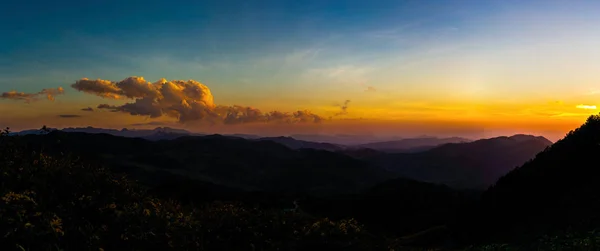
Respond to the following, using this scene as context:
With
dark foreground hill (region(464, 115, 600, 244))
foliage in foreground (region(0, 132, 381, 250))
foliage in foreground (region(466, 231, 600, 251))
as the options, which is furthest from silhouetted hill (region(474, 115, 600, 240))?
foliage in foreground (region(0, 132, 381, 250))

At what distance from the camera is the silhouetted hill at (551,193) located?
31.4m

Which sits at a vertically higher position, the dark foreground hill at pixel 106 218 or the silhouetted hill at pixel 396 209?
the dark foreground hill at pixel 106 218

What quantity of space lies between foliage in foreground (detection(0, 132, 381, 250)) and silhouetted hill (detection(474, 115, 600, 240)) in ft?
73.0

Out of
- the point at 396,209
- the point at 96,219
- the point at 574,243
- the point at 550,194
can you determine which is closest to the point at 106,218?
the point at 96,219

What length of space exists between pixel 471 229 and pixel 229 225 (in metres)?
37.4

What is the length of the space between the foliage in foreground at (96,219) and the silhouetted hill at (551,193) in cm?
2225

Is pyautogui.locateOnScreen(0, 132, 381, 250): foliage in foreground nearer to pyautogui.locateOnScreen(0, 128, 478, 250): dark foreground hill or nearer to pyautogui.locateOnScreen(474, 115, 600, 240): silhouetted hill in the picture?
pyautogui.locateOnScreen(0, 128, 478, 250): dark foreground hill

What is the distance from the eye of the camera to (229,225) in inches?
682

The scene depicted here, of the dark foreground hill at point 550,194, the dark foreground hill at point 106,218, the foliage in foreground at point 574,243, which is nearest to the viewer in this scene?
the dark foreground hill at point 106,218

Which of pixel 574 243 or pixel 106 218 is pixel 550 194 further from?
pixel 106 218

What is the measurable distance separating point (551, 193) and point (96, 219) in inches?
1653

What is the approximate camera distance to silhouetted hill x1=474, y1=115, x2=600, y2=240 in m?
31.4

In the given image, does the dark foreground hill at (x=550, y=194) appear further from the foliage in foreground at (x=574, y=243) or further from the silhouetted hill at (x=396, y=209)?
the silhouetted hill at (x=396, y=209)

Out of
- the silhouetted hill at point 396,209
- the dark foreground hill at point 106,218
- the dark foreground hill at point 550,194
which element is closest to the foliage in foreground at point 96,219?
the dark foreground hill at point 106,218
